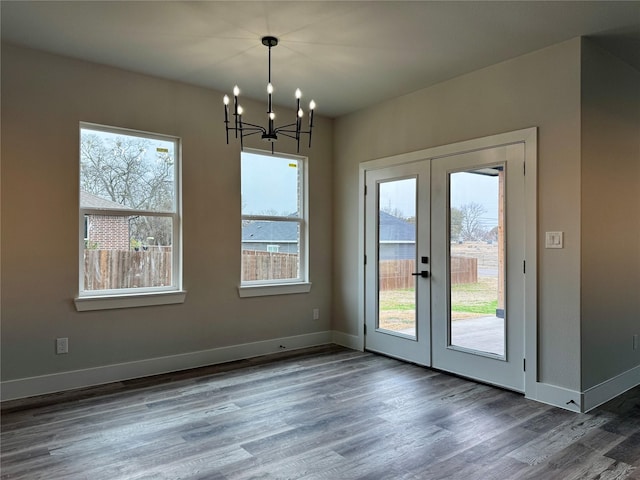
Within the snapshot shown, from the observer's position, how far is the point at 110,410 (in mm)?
3299

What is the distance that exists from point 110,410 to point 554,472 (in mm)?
2932

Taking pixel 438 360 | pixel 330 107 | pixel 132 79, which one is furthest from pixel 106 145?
pixel 438 360

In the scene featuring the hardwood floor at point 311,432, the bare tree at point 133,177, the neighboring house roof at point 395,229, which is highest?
the bare tree at point 133,177

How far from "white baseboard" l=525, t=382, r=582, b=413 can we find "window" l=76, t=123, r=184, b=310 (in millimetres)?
3178

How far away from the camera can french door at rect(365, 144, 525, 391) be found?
3.73 metres

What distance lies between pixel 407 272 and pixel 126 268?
270 centimetres

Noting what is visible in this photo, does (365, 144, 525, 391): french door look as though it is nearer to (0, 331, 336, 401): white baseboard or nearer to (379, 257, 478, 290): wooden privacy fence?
(379, 257, 478, 290): wooden privacy fence

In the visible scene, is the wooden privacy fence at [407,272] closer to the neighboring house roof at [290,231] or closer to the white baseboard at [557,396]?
the neighboring house roof at [290,231]

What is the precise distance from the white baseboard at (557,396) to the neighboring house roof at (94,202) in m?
3.79

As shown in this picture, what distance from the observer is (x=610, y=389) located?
357 centimetres

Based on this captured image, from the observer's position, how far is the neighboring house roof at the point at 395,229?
181 inches

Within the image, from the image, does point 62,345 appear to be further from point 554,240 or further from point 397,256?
point 554,240

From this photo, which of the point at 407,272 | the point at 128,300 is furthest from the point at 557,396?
the point at 128,300

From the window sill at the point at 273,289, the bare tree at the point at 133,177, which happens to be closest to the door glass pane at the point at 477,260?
the window sill at the point at 273,289
